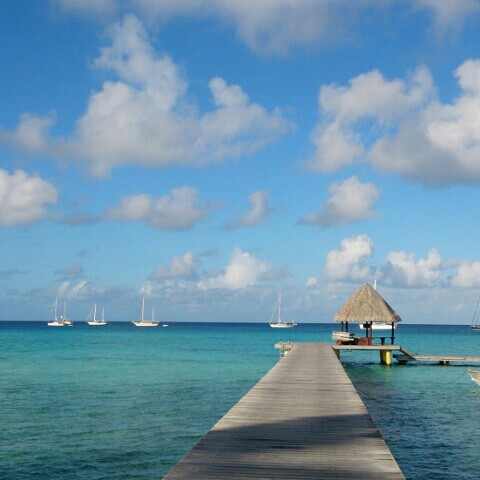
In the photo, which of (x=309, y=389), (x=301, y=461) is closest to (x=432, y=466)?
(x=309, y=389)

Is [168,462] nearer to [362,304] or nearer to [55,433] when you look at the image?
[55,433]

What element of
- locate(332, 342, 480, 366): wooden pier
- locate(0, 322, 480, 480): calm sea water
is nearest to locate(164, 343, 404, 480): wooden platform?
locate(0, 322, 480, 480): calm sea water

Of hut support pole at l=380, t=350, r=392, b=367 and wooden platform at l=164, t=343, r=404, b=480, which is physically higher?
wooden platform at l=164, t=343, r=404, b=480

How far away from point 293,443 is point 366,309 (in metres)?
32.6

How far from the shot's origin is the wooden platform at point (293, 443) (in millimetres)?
8234

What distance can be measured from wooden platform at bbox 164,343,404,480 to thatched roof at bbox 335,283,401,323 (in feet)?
84.0

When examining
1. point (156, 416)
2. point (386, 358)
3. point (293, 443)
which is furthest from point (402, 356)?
point (293, 443)

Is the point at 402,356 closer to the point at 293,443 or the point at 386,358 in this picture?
the point at 386,358

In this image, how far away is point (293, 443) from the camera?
32.7 feet

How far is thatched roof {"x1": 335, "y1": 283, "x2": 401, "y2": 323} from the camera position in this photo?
134ft

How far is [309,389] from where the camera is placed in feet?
55.5

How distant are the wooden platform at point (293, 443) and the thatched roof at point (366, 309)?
25603mm

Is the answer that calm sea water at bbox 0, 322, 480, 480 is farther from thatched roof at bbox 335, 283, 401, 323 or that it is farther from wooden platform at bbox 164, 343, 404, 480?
thatched roof at bbox 335, 283, 401, 323

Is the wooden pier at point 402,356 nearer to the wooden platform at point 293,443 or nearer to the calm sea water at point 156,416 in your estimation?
the calm sea water at point 156,416
